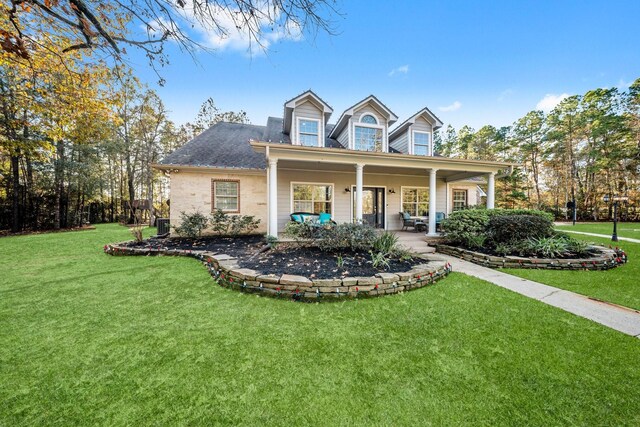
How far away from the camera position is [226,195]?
29.7 ft

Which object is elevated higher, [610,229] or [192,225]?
[192,225]

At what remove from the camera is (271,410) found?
1590 mm

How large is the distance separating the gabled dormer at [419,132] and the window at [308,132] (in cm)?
390

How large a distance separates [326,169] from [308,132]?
1646mm

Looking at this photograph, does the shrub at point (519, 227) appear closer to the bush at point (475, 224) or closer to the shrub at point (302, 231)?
the bush at point (475, 224)

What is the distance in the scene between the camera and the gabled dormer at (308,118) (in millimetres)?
8781

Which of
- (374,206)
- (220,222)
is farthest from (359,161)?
(220,222)

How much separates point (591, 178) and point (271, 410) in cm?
2921

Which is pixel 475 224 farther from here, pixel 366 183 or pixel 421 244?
pixel 366 183

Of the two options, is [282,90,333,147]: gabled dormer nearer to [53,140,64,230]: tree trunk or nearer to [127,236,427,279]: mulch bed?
[127,236,427,279]: mulch bed

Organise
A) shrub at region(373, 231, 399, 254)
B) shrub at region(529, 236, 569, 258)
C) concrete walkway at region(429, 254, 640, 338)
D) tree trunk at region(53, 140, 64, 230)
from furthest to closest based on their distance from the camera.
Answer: tree trunk at region(53, 140, 64, 230)
shrub at region(529, 236, 569, 258)
shrub at region(373, 231, 399, 254)
concrete walkway at region(429, 254, 640, 338)

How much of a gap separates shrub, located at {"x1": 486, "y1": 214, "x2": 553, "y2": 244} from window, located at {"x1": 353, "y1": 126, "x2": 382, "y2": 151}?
16.8ft

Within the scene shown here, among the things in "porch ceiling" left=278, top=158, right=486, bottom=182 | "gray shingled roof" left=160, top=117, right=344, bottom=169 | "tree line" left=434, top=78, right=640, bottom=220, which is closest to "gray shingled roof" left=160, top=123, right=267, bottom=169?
"gray shingled roof" left=160, top=117, right=344, bottom=169

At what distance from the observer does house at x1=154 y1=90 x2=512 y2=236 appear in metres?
8.23
